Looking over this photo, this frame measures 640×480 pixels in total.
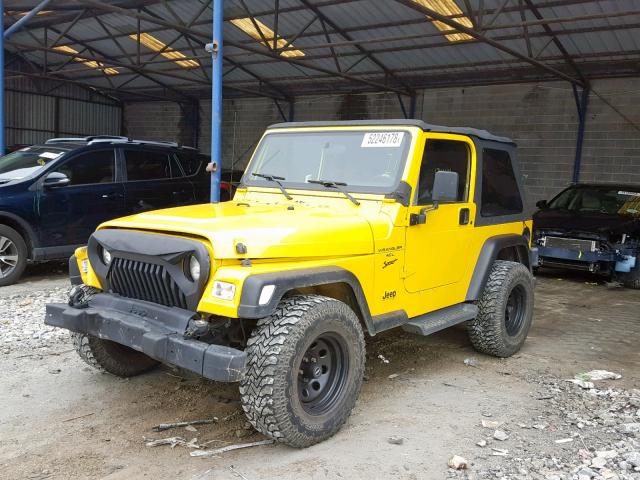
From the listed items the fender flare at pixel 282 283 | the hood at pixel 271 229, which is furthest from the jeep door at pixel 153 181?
the fender flare at pixel 282 283

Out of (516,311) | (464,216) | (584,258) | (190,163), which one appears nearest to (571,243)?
(584,258)

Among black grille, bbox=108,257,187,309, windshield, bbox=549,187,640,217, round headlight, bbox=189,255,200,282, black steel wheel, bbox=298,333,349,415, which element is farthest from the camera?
windshield, bbox=549,187,640,217

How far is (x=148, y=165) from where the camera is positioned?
28.2 feet

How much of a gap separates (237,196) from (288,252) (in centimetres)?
156

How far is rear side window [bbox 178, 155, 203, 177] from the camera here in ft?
29.8

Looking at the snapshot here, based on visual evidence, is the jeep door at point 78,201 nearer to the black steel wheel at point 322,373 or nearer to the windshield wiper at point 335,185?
the windshield wiper at point 335,185

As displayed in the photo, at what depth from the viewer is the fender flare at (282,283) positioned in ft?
9.86

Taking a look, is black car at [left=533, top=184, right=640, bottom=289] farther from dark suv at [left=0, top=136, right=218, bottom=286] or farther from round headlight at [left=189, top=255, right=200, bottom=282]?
round headlight at [left=189, top=255, right=200, bottom=282]

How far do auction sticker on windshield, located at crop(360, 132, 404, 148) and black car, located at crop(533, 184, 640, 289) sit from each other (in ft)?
19.6

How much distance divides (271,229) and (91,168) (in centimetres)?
547

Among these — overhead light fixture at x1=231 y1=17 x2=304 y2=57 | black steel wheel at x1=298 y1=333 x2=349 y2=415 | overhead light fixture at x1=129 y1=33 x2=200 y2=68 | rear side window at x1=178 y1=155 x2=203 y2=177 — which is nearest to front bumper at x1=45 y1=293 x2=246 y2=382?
black steel wheel at x1=298 y1=333 x2=349 y2=415

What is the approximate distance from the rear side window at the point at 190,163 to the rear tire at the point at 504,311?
5.46 meters

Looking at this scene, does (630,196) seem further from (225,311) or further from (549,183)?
(225,311)

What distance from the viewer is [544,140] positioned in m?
14.7
